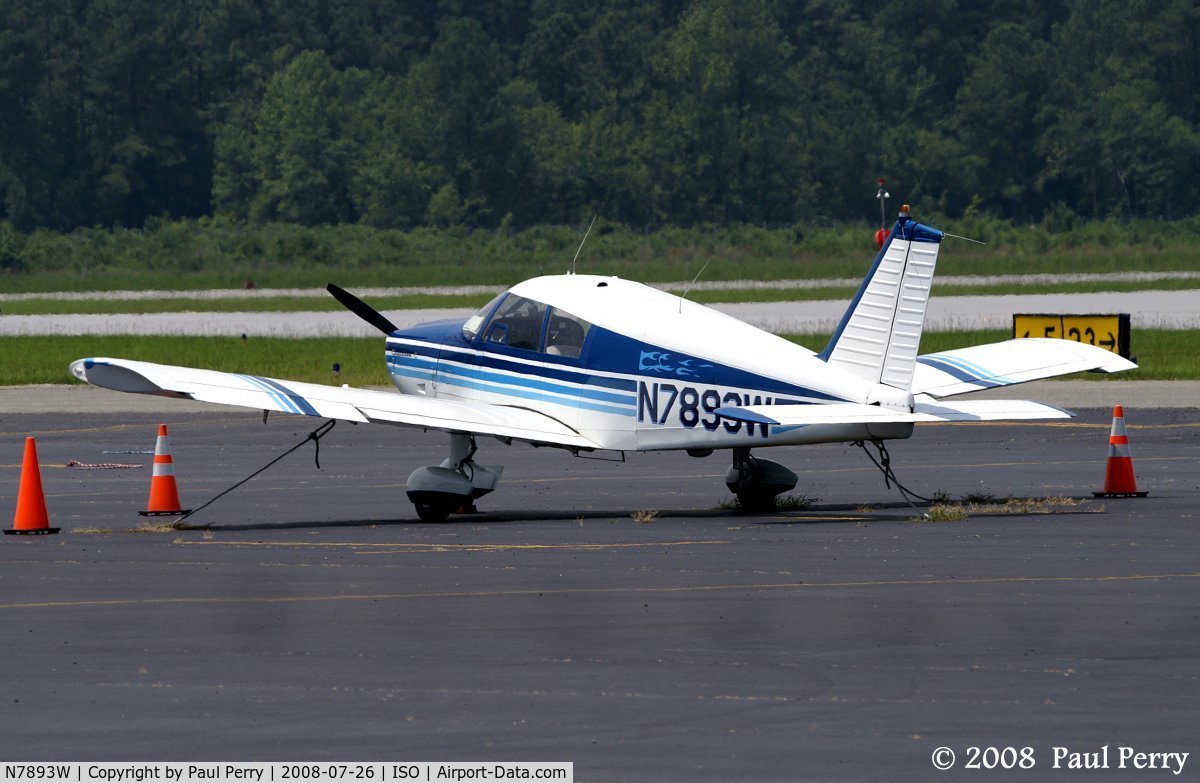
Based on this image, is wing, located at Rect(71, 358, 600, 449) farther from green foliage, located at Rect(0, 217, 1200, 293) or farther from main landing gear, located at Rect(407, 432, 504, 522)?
green foliage, located at Rect(0, 217, 1200, 293)

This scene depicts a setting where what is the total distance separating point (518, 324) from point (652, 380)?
164 cm

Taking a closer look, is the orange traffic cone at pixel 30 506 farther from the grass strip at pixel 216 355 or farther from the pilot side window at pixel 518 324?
the grass strip at pixel 216 355

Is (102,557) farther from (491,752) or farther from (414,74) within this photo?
(414,74)

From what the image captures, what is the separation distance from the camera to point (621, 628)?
1187 cm

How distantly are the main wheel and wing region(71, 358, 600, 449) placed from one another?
2.78 feet

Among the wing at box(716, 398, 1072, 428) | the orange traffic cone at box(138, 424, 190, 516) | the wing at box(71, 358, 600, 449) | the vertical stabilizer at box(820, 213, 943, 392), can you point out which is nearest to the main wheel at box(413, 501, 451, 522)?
the wing at box(71, 358, 600, 449)

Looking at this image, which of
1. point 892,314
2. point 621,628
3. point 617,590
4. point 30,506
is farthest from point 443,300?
point 621,628

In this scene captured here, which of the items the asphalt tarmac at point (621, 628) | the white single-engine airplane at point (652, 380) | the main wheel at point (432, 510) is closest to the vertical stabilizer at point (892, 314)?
the white single-engine airplane at point (652, 380)

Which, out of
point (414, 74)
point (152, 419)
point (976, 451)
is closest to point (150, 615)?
point (976, 451)

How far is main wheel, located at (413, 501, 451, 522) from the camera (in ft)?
58.2

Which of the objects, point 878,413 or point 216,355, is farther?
point 216,355

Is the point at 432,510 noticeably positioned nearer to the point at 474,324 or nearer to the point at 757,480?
the point at 474,324

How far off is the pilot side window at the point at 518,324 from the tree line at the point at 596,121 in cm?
8212

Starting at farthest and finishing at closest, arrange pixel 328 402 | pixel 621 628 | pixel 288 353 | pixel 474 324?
pixel 288 353, pixel 474 324, pixel 328 402, pixel 621 628
